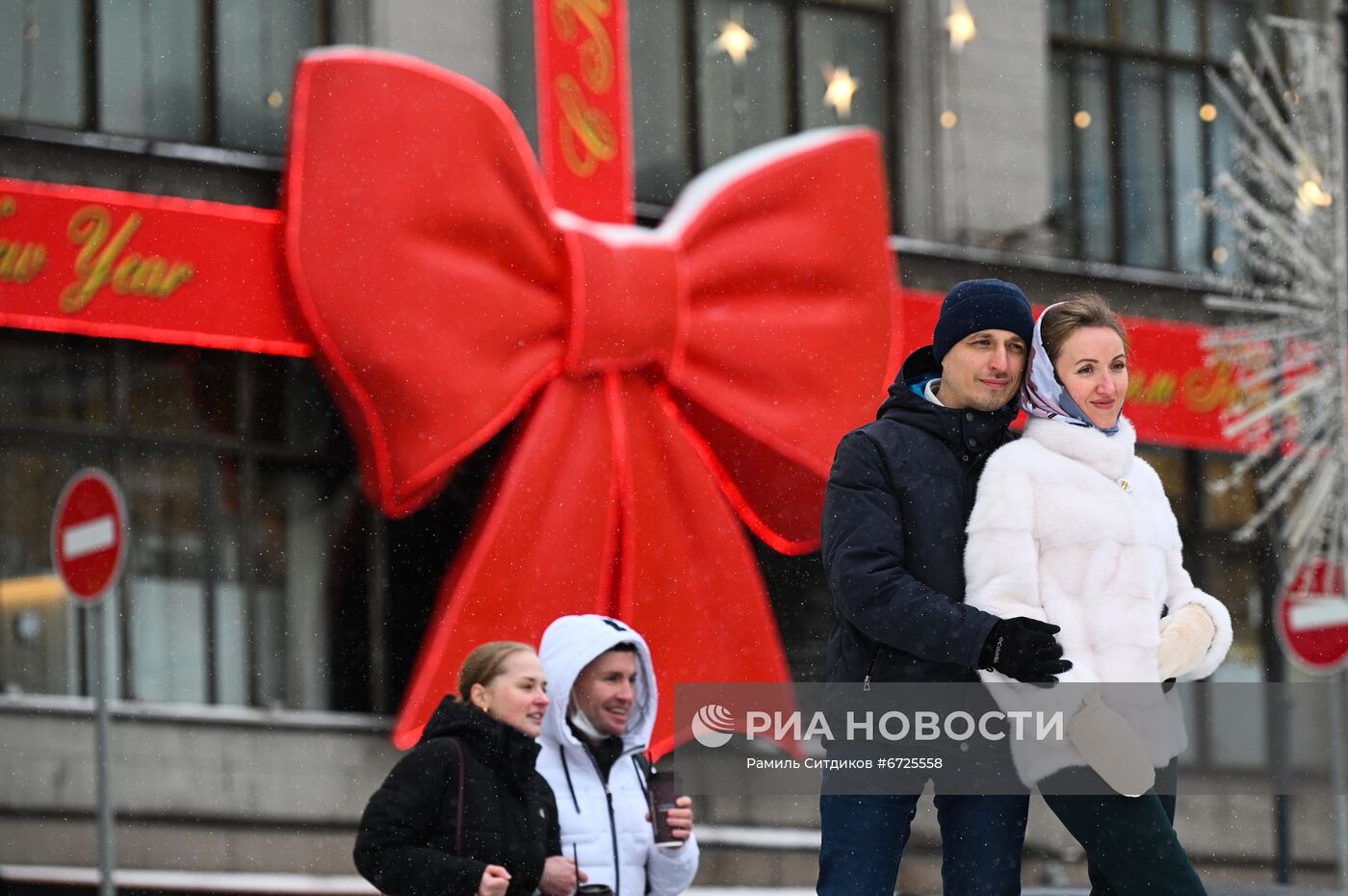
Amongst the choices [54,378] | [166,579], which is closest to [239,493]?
[166,579]

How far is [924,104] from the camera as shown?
1667 centimetres

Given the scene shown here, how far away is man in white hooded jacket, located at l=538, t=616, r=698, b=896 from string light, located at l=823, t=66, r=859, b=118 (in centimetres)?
1019

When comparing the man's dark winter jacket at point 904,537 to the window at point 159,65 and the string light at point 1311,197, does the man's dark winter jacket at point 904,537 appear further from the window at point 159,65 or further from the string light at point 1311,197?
the string light at point 1311,197

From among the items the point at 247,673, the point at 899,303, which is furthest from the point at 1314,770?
the point at 247,673

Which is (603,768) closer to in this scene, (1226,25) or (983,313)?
(983,313)

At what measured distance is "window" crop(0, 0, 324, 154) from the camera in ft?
42.0

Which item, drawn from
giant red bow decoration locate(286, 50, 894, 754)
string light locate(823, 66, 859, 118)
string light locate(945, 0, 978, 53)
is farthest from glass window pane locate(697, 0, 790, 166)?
string light locate(945, 0, 978, 53)

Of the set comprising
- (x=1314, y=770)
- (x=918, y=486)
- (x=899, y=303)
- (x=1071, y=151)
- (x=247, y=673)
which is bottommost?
(x=1314, y=770)

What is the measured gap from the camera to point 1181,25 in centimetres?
1881

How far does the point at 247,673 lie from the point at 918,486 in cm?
914

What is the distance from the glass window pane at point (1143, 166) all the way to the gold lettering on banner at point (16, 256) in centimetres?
919

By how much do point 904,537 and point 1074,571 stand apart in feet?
1.10

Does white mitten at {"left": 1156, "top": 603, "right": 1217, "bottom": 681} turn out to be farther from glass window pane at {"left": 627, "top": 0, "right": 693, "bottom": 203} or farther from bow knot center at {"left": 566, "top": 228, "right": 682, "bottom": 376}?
glass window pane at {"left": 627, "top": 0, "right": 693, "bottom": 203}

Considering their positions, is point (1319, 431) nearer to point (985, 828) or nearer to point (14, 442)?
point (14, 442)
